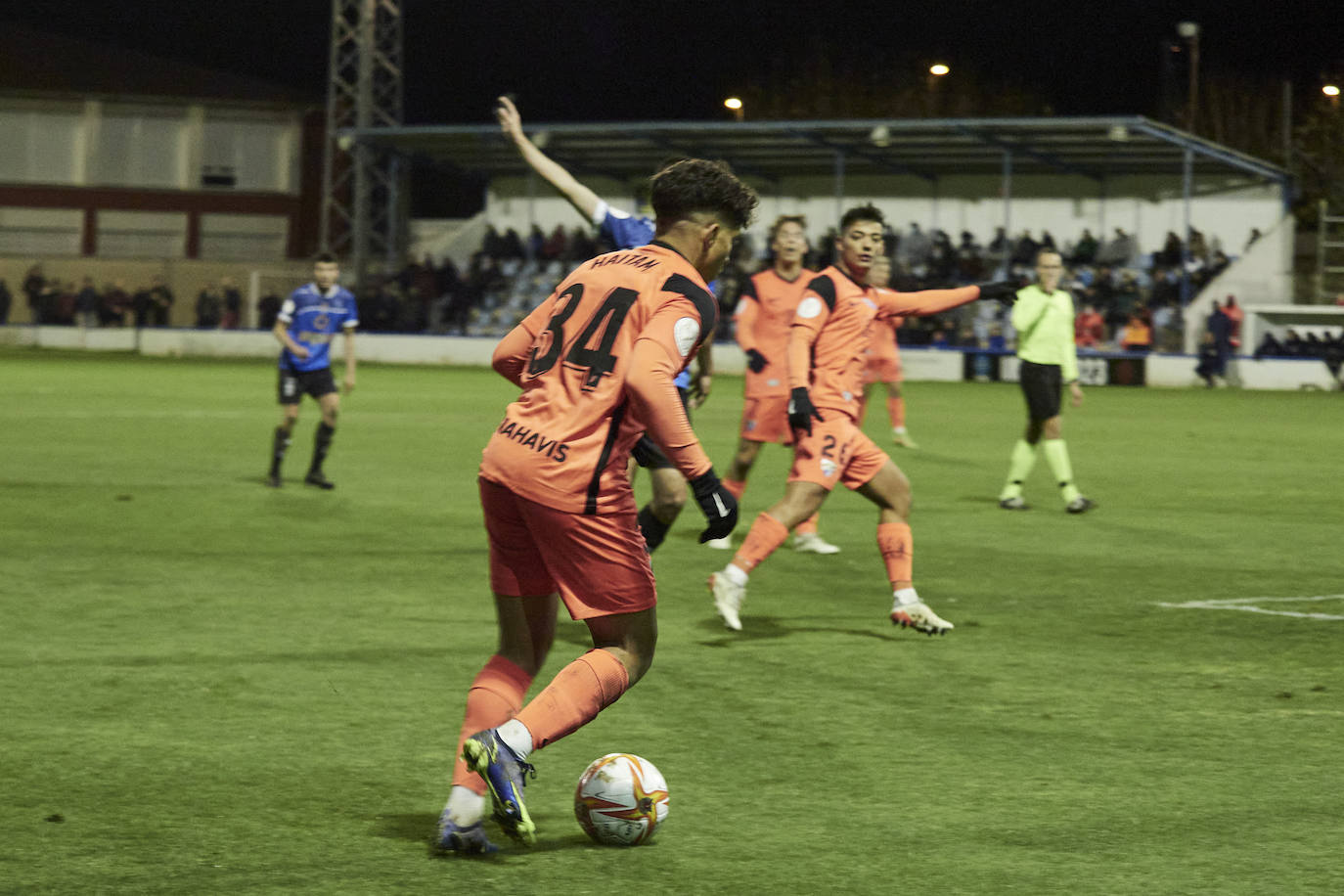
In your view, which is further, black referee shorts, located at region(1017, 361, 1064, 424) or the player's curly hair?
black referee shorts, located at region(1017, 361, 1064, 424)

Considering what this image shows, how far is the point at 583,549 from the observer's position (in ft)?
14.5

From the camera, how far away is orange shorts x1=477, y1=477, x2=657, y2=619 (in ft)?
14.5

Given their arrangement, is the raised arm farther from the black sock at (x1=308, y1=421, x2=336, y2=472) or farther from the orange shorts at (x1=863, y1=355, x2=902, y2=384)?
the orange shorts at (x1=863, y1=355, x2=902, y2=384)

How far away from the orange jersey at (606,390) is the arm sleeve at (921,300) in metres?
3.71

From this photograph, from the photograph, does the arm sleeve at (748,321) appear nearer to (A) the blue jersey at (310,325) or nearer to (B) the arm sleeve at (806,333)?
(A) the blue jersey at (310,325)

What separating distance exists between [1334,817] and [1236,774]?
0.52m

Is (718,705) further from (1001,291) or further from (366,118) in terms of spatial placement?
(366,118)

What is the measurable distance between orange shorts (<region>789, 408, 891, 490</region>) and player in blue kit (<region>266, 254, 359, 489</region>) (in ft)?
22.3

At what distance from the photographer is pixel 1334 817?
495 cm

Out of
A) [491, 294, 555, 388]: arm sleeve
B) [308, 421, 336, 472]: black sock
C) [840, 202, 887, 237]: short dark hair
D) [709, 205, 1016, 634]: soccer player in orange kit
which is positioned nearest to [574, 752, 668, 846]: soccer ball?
[491, 294, 555, 388]: arm sleeve

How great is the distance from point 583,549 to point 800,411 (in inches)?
125

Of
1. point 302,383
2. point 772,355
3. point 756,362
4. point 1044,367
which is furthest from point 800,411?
point 302,383

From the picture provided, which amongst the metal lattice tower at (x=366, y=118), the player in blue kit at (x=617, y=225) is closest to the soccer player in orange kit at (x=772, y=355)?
the player in blue kit at (x=617, y=225)

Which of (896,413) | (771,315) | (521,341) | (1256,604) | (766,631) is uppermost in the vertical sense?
(771,315)
